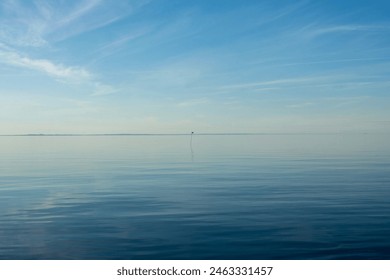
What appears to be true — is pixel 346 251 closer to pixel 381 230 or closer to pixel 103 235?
pixel 381 230

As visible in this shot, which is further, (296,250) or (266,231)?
(266,231)

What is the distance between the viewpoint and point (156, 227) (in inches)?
746

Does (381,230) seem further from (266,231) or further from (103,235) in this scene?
(103,235)

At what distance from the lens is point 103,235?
58.0ft

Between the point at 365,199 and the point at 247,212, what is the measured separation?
8.51 m

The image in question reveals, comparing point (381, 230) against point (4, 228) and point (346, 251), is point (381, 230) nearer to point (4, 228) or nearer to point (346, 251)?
point (346, 251)
